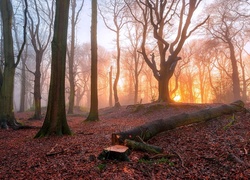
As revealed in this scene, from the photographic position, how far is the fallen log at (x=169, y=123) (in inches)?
195

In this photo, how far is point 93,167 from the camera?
12.0 ft

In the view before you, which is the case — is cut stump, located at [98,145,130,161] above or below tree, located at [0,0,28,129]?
below

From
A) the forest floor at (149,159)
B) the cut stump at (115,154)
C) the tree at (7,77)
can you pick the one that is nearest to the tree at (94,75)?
the tree at (7,77)

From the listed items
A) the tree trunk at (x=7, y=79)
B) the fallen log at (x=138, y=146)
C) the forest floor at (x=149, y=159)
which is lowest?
the forest floor at (x=149, y=159)

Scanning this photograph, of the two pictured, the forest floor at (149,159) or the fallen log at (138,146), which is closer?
the forest floor at (149,159)

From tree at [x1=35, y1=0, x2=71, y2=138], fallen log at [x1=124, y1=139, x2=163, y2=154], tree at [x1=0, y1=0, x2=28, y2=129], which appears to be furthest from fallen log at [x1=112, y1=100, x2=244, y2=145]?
tree at [x1=0, y1=0, x2=28, y2=129]

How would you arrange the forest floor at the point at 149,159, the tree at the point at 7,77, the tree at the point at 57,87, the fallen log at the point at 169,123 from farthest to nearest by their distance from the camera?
the tree at the point at 7,77 → the tree at the point at 57,87 → the fallen log at the point at 169,123 → the forest floor at the point at 149,159

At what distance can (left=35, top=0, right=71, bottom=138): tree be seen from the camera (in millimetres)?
6617

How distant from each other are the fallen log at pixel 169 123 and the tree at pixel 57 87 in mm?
2806

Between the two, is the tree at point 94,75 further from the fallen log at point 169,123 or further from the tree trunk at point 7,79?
the fallen log at point 169,123

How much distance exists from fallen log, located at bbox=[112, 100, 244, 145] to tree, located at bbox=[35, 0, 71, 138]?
2.81 m

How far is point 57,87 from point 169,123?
161 inches

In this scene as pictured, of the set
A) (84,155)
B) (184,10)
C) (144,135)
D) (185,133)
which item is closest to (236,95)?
(184,10)

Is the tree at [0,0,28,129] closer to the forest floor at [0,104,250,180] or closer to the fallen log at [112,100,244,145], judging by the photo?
the forest floor at [0,104,250,180]
